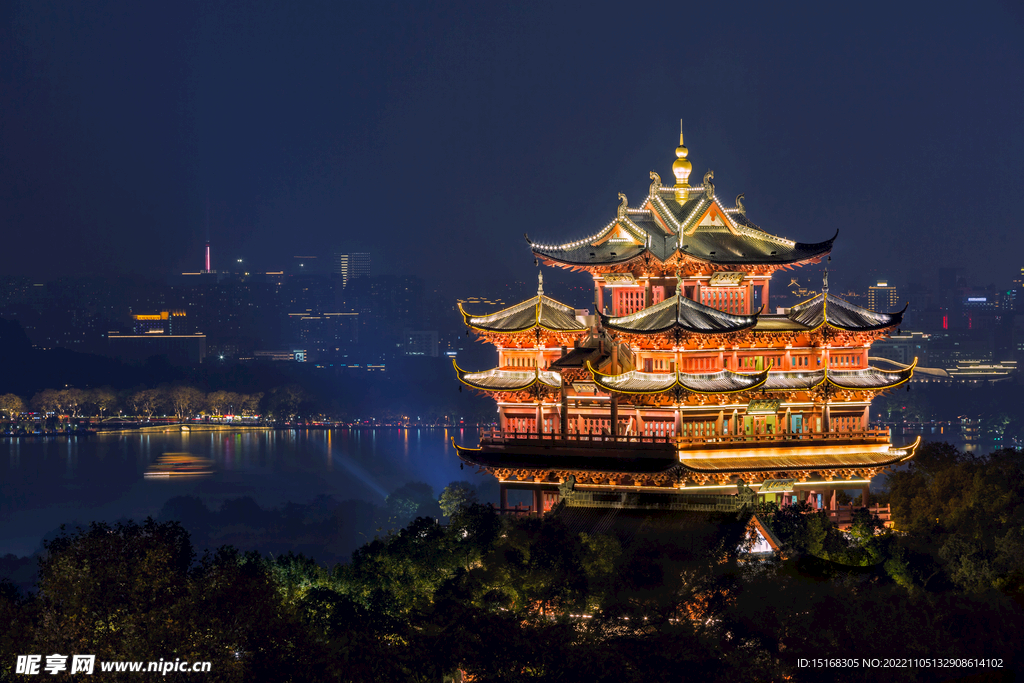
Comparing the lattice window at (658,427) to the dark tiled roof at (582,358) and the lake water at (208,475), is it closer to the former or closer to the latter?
the dark tiled roof at (582,358)

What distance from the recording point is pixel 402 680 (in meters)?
21.2

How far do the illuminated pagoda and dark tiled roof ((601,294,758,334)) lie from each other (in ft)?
0.14

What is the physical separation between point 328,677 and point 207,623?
81.4 inches

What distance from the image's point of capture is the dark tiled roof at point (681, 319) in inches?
1168

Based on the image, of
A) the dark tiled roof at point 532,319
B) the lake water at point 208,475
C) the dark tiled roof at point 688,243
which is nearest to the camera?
the dark tiled roof at point 688,243

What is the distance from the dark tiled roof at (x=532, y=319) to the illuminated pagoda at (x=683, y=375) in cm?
5

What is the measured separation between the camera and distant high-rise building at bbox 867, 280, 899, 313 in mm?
120938

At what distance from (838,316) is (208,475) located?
2480 inches

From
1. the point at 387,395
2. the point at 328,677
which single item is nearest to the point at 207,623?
the point at 328,677

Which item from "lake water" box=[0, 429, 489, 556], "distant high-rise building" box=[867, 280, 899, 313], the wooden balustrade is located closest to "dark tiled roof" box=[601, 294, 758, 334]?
the wooden balustrade

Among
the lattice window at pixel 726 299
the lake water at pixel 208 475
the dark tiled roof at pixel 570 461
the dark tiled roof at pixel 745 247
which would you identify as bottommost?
the lake water at pixel 208 475

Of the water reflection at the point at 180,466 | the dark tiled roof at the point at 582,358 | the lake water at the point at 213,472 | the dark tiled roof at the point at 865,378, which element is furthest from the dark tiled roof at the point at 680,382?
the water reflection at the point at 180,466

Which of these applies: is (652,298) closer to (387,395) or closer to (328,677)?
(328,677)

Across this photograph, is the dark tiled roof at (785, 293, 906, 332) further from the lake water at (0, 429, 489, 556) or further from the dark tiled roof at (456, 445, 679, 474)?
the lake water at (0, 429, 489, 556)
